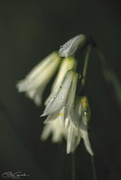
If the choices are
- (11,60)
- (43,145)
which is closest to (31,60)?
(11,60)

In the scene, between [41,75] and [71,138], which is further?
[41,75]

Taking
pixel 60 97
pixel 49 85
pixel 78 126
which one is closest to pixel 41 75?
pixel 60 97

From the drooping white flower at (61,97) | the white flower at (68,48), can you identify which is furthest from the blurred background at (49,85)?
the white flower at (68,48)

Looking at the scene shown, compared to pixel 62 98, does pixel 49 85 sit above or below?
above

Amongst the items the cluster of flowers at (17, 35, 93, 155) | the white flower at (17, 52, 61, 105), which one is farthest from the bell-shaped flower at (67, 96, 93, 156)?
the white flower at (17, 52, 61, 105)

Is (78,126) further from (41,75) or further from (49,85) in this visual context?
(49,85)

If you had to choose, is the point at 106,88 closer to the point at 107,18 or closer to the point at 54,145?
the point at 54,145

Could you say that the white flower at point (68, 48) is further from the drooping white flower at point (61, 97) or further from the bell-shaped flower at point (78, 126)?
the bell-shaped flower at point (78, 126)

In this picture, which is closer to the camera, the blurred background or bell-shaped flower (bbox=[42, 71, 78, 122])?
bell-shaped flower (bbox=[42, 71, 78, 122])

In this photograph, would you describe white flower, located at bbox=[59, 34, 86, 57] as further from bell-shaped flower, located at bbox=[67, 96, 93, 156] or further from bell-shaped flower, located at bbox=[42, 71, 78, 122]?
bell-shaped flower, located at bbox=[67, 96, 93, 156]
